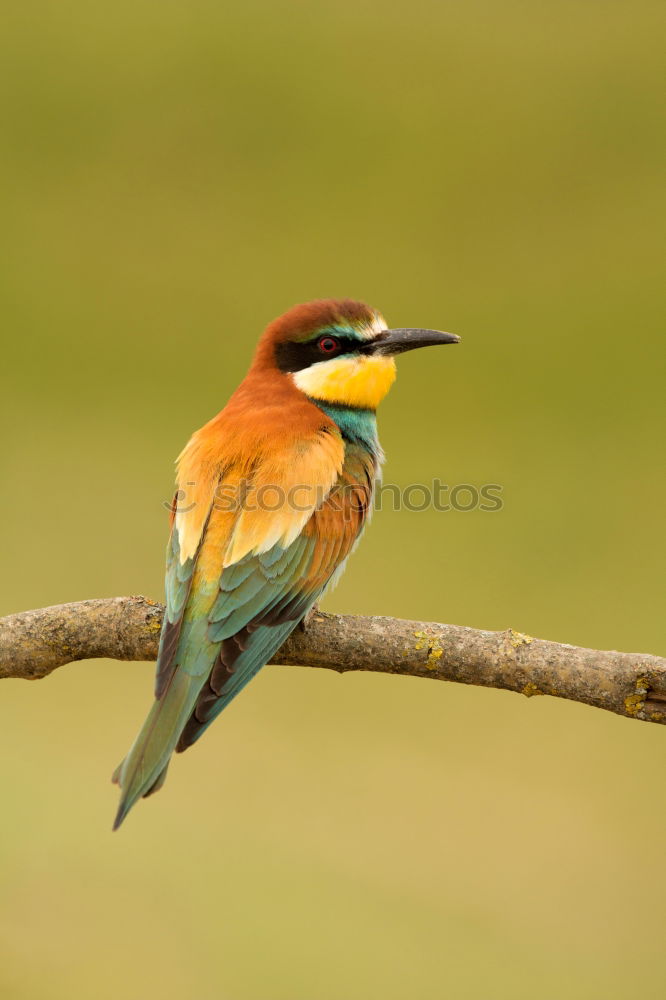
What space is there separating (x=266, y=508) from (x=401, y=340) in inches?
19.5

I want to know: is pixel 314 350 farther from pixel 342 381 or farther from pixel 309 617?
pixel 309 617

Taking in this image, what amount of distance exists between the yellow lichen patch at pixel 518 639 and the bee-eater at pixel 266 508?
29cm

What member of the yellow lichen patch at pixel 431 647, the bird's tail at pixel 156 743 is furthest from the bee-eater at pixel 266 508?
the yellow lichen patch at pixel 431 647

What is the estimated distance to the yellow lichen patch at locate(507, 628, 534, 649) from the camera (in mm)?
1348

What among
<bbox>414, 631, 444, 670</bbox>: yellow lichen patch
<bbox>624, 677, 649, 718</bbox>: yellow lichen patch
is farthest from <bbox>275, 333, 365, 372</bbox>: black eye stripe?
<bbox>624, 677, 649, 718</bbox>: yellow lichen patch

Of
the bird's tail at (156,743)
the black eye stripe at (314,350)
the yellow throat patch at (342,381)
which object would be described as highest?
the black eye stripe at (314,350)

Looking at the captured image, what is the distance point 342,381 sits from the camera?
177cm

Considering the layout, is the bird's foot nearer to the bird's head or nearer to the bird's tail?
the bird's tail

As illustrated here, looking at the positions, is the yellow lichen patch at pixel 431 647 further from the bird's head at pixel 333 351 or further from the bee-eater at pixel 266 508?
the bird's head at pixel 333 351

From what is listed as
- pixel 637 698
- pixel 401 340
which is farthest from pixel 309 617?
pixel 401 340

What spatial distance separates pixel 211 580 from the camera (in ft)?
4.68

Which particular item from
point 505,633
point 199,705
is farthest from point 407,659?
point 199,705

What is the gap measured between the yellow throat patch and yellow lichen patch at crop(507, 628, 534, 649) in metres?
0.57

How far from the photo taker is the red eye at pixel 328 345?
5.88 ft
